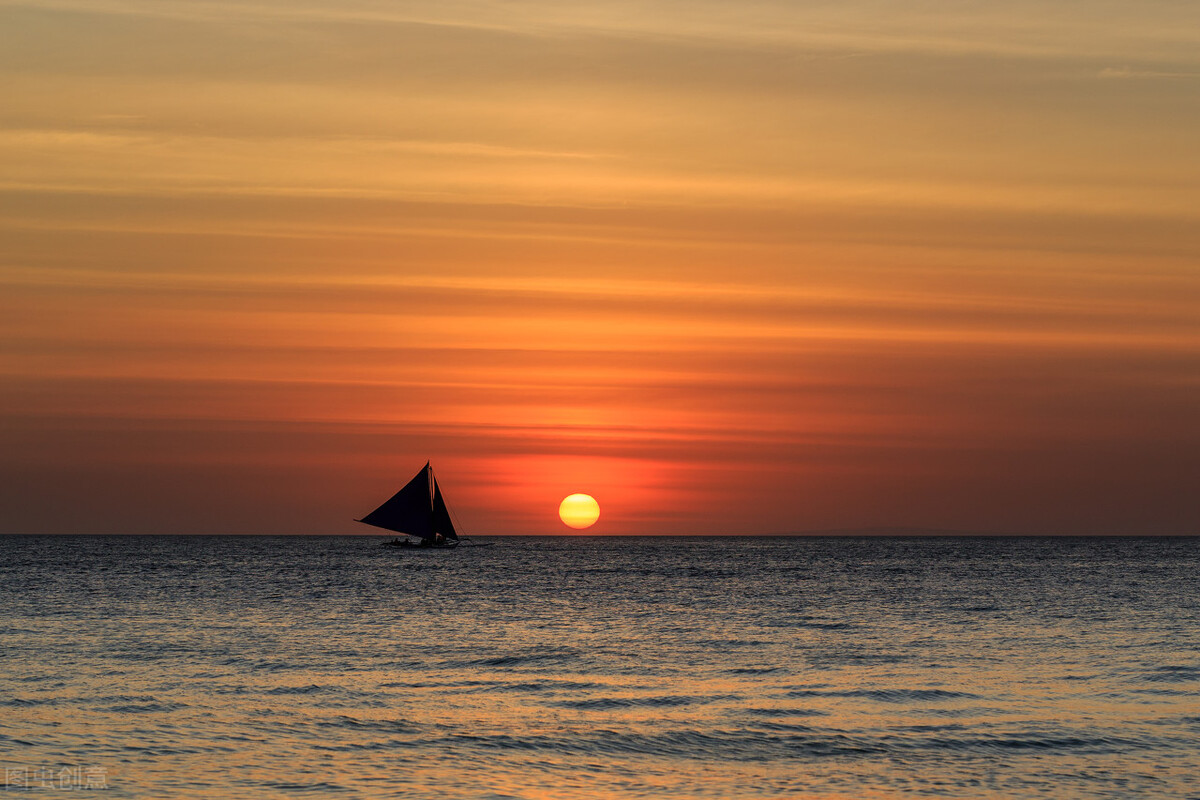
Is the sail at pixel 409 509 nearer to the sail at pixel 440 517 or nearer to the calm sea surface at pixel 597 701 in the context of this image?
the sail at pixel 440 517

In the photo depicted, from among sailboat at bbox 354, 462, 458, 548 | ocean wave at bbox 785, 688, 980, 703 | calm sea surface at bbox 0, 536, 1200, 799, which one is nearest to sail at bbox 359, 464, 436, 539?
sailboat at bbox 354, 462, 458, 548

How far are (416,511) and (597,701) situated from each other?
12958 centimetres

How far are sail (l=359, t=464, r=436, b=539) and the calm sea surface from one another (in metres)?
87.5

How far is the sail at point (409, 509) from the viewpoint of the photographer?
517 feet

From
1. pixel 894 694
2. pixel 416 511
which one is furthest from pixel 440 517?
pixel 894 694

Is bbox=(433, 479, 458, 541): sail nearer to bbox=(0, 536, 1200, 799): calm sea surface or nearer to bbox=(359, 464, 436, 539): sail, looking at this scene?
bbox=(359, 464, 436, 539): sail

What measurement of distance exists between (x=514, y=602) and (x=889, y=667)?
37466 millimetres

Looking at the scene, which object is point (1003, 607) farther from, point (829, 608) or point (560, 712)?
point (560, 712)

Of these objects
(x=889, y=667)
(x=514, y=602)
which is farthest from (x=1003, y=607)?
(x=889, y=667)

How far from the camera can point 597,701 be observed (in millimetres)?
33500

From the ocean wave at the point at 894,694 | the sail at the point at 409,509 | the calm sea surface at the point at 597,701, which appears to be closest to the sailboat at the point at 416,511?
the sail at the point at 409,509

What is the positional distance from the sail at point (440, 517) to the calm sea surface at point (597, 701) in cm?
9352

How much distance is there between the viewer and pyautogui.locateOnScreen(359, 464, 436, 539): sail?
157500 millimetres

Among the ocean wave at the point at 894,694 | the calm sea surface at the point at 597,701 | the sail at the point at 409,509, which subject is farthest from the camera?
the sail at the point at 409,509
